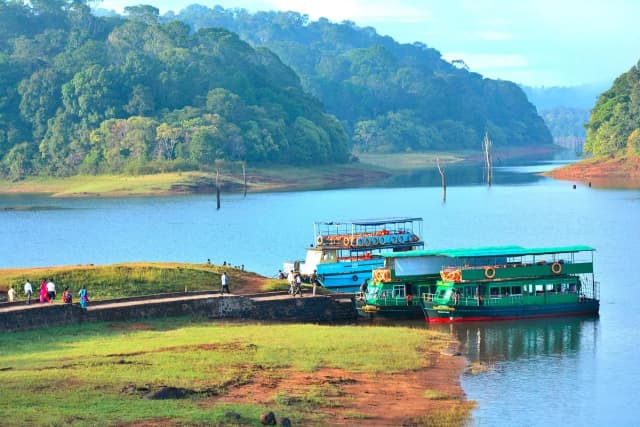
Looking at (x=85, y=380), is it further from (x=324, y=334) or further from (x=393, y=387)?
(x=324, y=334)

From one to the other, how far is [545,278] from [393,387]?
21449 millimetres

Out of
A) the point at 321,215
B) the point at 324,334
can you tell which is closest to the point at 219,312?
the point at 324,334

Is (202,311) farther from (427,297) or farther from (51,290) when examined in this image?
(427,297)

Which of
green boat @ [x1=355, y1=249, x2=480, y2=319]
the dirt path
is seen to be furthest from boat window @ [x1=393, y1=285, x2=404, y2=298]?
the dirt path

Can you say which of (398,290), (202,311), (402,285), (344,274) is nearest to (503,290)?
(402,285)

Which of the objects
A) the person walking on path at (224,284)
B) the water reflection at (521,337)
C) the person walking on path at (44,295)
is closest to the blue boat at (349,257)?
the person walking on path at (224,284)

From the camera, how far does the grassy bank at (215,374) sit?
37156 mm

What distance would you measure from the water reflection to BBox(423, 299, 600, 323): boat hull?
42 centimetres

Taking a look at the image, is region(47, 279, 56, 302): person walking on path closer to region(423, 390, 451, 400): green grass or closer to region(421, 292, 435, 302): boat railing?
region(421, 292, 435, 302): boat railing

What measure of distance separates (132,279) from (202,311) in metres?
6.43

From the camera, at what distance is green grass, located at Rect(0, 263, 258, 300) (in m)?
62.0

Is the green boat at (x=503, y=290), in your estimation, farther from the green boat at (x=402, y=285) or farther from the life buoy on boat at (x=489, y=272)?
the green boat at (x=402, y=285)

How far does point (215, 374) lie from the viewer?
43.9m

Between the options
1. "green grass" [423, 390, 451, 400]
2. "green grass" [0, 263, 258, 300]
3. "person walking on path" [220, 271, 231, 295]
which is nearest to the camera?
"green grass" [423, 390, 451, 400]
